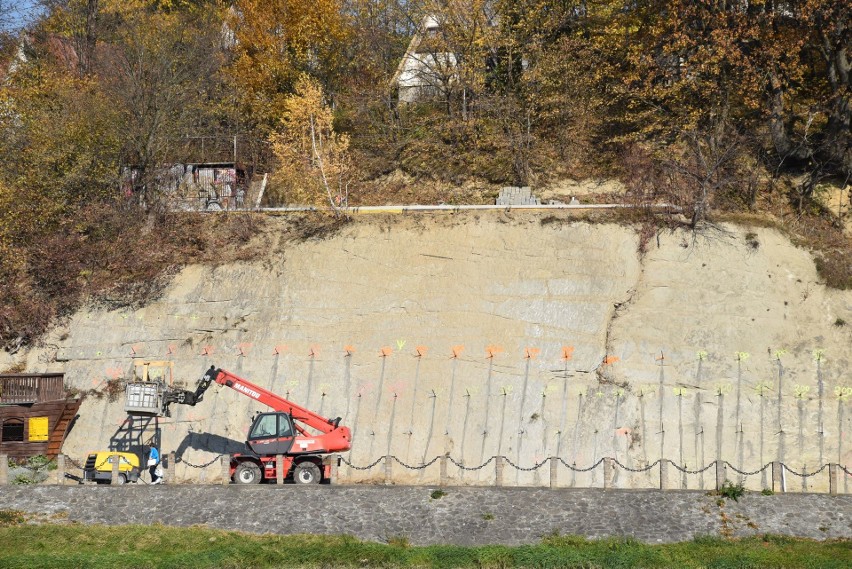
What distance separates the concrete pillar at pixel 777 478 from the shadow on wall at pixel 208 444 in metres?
16.2

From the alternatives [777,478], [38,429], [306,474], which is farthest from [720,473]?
[38,429]

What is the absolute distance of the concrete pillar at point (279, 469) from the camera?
99.4ft

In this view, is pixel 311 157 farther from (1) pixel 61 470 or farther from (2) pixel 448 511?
(2) pixel 448 511

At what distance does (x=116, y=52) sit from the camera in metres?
54.8

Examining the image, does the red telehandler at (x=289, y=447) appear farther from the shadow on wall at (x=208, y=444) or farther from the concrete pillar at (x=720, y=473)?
the concrete pillar at (x=720, y=473)

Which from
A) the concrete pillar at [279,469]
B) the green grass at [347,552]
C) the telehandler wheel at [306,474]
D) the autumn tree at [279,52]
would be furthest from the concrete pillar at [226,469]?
the autumn tree at [279,52]

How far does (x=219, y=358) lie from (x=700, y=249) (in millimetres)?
17091

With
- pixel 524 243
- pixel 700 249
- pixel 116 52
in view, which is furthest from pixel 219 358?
pixel 116 52

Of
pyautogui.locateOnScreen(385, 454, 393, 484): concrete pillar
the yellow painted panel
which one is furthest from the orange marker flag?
the yellow painted panel

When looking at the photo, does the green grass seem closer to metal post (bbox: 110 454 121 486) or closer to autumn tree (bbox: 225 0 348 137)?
metal post (bbox: 110 454 121 486)

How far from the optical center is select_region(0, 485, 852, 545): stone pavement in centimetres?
2688

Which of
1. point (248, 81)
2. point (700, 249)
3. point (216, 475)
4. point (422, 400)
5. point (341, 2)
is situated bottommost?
point (216, 475)

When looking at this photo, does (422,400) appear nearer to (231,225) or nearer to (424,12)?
(231,225)

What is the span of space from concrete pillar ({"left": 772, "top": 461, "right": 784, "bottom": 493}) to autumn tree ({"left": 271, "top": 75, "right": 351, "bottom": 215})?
1898 centimetres
